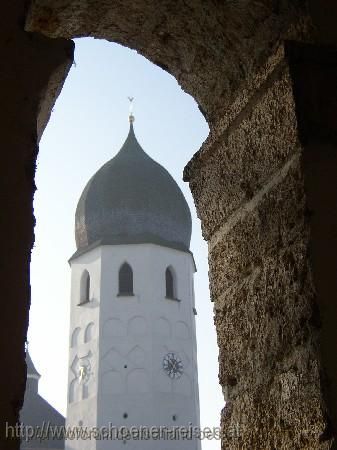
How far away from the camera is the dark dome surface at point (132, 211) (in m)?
32.3

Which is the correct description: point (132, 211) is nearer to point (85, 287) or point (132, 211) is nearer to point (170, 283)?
point (170, 283)

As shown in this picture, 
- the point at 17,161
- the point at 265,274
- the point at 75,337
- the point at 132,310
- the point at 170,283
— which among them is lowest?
the point at 265,274

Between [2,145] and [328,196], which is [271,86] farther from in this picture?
[2,145]

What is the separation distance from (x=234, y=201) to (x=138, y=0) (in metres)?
0.76

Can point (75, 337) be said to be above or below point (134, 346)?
above

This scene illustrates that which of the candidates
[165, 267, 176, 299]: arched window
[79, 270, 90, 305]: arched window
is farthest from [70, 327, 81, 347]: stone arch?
[165, 267, 176, 299]: arched window

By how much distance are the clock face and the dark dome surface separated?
503 centimetres

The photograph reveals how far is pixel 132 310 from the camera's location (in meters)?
30.9

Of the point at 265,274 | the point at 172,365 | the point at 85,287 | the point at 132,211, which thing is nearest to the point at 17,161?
the point at 265,274

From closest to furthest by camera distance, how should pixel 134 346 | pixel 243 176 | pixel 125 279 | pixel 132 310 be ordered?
pixel 243 176, pixel 134 346, pixel 132 310, pixel 125 279

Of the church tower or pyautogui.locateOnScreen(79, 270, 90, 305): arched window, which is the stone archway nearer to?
the church tower

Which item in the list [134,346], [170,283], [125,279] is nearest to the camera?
[134,346]

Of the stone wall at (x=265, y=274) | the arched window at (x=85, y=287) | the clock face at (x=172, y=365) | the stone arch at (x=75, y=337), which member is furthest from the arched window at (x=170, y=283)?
the stone wall at (x=265, y=274)

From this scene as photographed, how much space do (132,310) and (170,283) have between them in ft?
8.66
